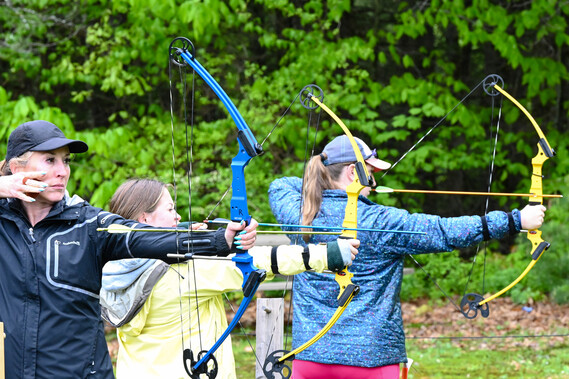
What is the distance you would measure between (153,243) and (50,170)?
308mm

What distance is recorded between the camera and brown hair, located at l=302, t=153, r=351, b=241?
2393 mm

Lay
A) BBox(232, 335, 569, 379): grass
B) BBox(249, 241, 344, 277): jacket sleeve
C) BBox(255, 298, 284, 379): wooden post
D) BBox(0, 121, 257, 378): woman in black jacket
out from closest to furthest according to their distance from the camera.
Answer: BBox(0, 121, 257, 378): woman in black jacket, BBox(249, 241, 344, 277): jacket sleeve, BBox(255, 298, 284, 379): wooden post, BBox(232, 335, 569, 379): grass

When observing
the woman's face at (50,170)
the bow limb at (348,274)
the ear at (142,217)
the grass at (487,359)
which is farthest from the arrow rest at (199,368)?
the grass at (487,359)

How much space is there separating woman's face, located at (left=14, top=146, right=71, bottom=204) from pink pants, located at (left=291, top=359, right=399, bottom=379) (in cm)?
95

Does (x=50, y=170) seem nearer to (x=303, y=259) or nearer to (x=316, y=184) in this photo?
(x=303, y=259)

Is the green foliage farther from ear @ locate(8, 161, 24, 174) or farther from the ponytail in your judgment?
ear @ locate(8, 161, 24, 174)

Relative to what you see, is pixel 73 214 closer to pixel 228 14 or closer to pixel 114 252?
pixel 114 252

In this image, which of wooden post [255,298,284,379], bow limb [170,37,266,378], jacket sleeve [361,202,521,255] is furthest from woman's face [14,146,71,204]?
wooden post [255,298,284,379]

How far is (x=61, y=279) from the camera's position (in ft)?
5.91

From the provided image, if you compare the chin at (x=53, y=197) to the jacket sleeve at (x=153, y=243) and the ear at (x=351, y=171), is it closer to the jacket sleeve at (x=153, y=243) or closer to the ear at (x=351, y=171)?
the jacket sleeve at (x=153, y=243)

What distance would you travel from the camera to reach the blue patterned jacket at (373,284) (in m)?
2.27

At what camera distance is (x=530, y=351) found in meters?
5.65

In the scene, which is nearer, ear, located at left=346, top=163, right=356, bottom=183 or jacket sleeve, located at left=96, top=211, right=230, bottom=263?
jacket sleeve, located at left=96, top=211, right=230, bottom=263

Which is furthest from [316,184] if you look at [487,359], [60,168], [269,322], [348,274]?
[487,359]
